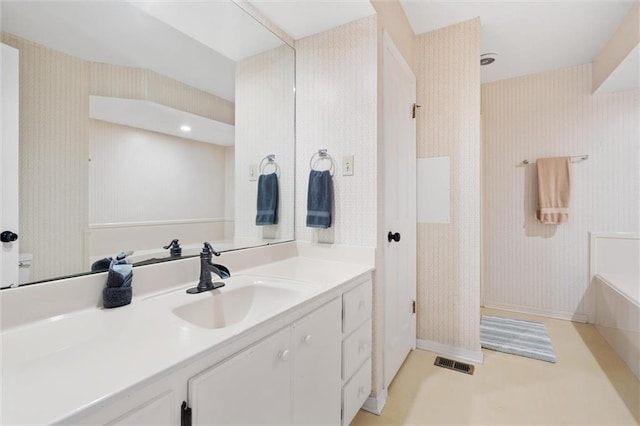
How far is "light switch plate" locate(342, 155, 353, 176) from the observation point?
172 centimetres

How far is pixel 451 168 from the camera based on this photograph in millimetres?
2305

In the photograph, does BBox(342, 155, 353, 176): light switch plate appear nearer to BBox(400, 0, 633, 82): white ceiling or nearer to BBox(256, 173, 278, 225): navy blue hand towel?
BBox(256, 173, 278, 225): navy blue hand towel

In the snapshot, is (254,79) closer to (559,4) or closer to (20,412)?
(20,412)

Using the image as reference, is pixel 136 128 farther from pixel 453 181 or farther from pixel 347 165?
pixel 453 181

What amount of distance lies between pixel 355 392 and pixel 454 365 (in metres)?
Result: 1.07

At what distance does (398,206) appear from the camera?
Result: 1992 millimetres

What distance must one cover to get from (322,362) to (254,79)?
1.54 metres

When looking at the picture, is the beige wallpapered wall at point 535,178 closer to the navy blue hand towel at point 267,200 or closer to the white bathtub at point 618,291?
the white bathtub at point 618,291

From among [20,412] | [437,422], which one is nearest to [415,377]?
[437,422]

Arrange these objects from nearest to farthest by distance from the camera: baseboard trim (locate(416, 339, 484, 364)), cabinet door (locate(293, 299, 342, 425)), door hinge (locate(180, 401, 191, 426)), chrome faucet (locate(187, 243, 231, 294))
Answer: door hinge (locate(180, 401, 191, 426)) < cabinet door (locate(293, 299, 342, 425)) < chrome faucet (locate(187, 243, 231, 294)) < baseboard trim (locate(416, 339, 484, 364))

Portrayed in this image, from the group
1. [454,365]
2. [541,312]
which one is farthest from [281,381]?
[541,312]

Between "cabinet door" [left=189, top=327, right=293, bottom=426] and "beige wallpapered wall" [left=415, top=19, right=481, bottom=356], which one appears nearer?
"cabinet door" [left=189, top=327, right=293, bottom=426]

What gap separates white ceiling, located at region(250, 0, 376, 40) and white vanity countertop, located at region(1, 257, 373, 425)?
4.94 feet

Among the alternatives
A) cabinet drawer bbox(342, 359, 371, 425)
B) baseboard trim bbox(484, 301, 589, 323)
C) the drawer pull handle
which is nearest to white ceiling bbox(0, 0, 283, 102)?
the drawer pull handle
